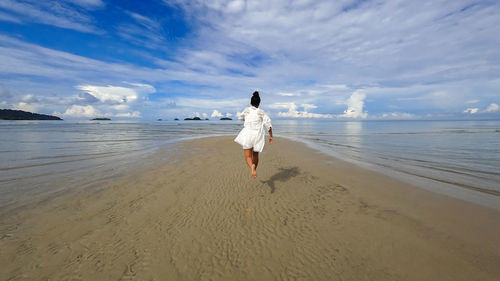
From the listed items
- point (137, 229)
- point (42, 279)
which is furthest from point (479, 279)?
point (42, 279)

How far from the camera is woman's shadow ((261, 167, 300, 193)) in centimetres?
755

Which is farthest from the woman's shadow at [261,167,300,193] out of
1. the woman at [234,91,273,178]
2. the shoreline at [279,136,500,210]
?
the shoreline at [279,136,500,210]

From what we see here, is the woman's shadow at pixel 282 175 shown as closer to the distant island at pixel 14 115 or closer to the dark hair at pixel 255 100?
the dark hair at pixel 255 100

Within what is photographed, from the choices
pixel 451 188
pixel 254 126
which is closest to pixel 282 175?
pixel 254 126

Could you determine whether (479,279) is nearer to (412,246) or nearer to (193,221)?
(412,246)

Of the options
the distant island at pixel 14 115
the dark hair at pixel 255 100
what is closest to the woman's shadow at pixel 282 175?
the dark hair at pixel 255 100

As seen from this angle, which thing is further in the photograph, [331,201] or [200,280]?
[331,201]

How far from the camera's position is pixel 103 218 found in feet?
15.1

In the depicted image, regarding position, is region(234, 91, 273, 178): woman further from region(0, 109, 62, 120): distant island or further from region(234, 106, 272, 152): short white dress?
region(0, 109, 62, 120): distant island

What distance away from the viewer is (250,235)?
405 cm

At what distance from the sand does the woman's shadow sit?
77 cm

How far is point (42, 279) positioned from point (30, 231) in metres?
1.83

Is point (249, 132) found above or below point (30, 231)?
above

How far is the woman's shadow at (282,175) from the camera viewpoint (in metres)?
7.55
